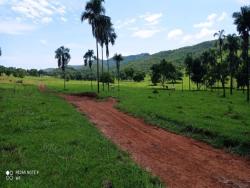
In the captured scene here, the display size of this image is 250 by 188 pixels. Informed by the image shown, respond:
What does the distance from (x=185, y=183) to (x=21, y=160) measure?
6.98m

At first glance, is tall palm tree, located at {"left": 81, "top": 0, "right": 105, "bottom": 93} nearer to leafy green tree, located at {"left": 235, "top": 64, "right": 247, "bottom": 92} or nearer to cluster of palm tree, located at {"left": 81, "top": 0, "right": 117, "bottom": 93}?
cluster of palm tree, located at {"left": 81, "top": 0, "right": 117, "bottom": 93}

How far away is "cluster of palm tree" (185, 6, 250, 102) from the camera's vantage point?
60469 millimetres

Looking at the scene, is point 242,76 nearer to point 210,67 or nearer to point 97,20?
point 210,67

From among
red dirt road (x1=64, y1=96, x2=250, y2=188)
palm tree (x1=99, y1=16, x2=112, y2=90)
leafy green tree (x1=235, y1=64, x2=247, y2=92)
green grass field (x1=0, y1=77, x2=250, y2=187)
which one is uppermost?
palm tree (x1=99, y1=16, x2=112, y2=90)

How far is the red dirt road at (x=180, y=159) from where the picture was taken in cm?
1266

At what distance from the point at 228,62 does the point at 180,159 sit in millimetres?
90904

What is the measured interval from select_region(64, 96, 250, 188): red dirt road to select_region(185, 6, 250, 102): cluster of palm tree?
144ft

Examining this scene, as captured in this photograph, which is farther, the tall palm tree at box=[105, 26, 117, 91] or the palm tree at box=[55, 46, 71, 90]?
the palm tree at box=[55, 46, 71, 90]

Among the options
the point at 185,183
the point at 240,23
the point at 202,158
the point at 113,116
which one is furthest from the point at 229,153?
the point at 240,23

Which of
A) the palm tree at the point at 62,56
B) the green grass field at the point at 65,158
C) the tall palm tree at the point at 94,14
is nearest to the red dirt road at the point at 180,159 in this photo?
the green grass field at the point at 65,158

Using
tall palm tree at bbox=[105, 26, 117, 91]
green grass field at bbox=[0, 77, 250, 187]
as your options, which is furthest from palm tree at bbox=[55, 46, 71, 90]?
green grass field at bbox=[0, 77, 250, 187]

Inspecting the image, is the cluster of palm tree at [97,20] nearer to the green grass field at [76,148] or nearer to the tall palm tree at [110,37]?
the tall palm tree at [110,37]

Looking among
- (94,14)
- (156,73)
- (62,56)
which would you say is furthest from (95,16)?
(156,73)

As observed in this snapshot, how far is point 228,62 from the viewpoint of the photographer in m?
101
